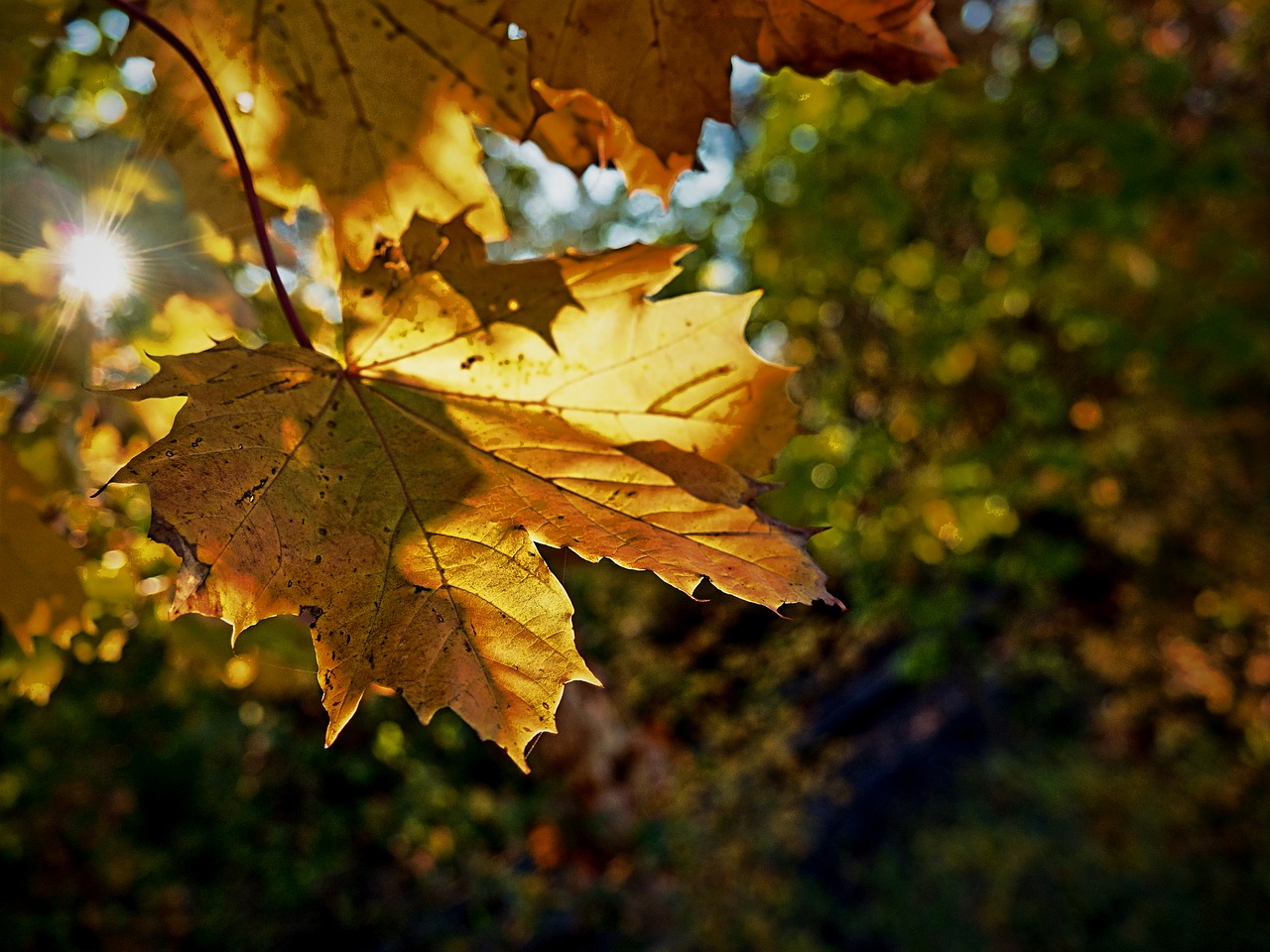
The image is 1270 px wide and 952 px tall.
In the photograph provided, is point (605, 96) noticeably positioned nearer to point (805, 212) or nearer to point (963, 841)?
point (805, 212)

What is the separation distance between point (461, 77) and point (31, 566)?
58 cm

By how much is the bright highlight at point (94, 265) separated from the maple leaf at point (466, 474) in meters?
0.63

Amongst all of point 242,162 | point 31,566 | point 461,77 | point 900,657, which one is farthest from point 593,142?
point 900,657

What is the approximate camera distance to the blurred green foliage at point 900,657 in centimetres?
330

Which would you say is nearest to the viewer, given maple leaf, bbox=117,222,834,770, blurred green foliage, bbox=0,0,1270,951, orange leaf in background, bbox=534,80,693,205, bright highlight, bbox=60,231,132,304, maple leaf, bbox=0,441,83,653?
maple leaf, bbox=117,222,834,770

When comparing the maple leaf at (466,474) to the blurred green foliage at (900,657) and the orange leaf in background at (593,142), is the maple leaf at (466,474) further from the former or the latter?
the blurred green foliage at (900,657)

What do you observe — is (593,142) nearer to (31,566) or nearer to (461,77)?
(461,77)

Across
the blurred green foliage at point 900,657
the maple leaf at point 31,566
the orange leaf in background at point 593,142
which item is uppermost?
the orange leaf in background at point 593,142

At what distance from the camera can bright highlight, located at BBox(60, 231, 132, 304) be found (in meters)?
1.03

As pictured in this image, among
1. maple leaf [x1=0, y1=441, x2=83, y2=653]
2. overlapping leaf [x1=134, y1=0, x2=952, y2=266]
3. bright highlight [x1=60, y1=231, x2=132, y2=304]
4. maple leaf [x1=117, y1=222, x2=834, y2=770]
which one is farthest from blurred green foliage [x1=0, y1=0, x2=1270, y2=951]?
maple leaf [x1=117, y1=222, x2=834, y2=770]

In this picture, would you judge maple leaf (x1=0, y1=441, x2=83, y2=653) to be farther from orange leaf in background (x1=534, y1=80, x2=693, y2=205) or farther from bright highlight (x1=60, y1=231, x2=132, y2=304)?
orange leaf in background (x1=534, y1=80, x2=693, y2=205)

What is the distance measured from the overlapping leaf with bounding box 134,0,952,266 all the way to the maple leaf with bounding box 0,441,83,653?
1.16ft

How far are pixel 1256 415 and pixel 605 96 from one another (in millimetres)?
6435

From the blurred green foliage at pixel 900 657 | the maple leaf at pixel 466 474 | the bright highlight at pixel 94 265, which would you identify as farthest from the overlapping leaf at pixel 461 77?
the blurred green foliage at pixel 900 657
